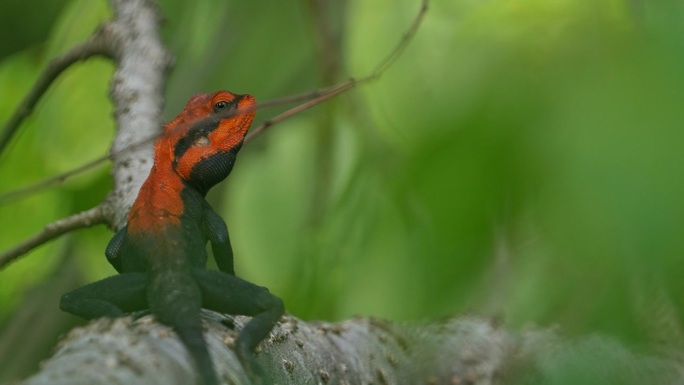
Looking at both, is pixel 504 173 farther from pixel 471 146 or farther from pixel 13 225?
pixel 13 225

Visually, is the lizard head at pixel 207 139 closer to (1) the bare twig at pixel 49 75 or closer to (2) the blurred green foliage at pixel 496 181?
(2) the blurred green foliage at pixel 496 181

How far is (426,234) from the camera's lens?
2.89ft

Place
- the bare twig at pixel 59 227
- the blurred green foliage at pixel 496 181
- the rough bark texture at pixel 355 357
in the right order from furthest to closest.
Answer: the bare twig at pixel 59 227 → the rough bark texture at pixel 355 357 → the blurred green foliage at pixel 496 181

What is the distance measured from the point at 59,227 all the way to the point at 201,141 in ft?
1.29

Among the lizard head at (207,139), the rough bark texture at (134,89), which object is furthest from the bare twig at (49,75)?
the lizard head at (207,139)

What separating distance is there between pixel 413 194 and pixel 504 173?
141 mm

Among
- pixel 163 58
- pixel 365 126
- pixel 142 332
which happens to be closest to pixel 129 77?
pixel 163 58

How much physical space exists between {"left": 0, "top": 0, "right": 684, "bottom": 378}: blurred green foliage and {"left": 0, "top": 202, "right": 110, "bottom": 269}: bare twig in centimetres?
26

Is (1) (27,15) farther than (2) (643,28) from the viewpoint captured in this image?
Yes

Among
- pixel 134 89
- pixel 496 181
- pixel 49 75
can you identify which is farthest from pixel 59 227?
pixel 496 181

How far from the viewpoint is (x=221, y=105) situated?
4.82 feet

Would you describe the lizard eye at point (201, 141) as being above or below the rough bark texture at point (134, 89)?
below

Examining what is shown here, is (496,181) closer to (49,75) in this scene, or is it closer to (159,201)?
(159,201)

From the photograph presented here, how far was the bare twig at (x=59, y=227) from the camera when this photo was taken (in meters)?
1.63
